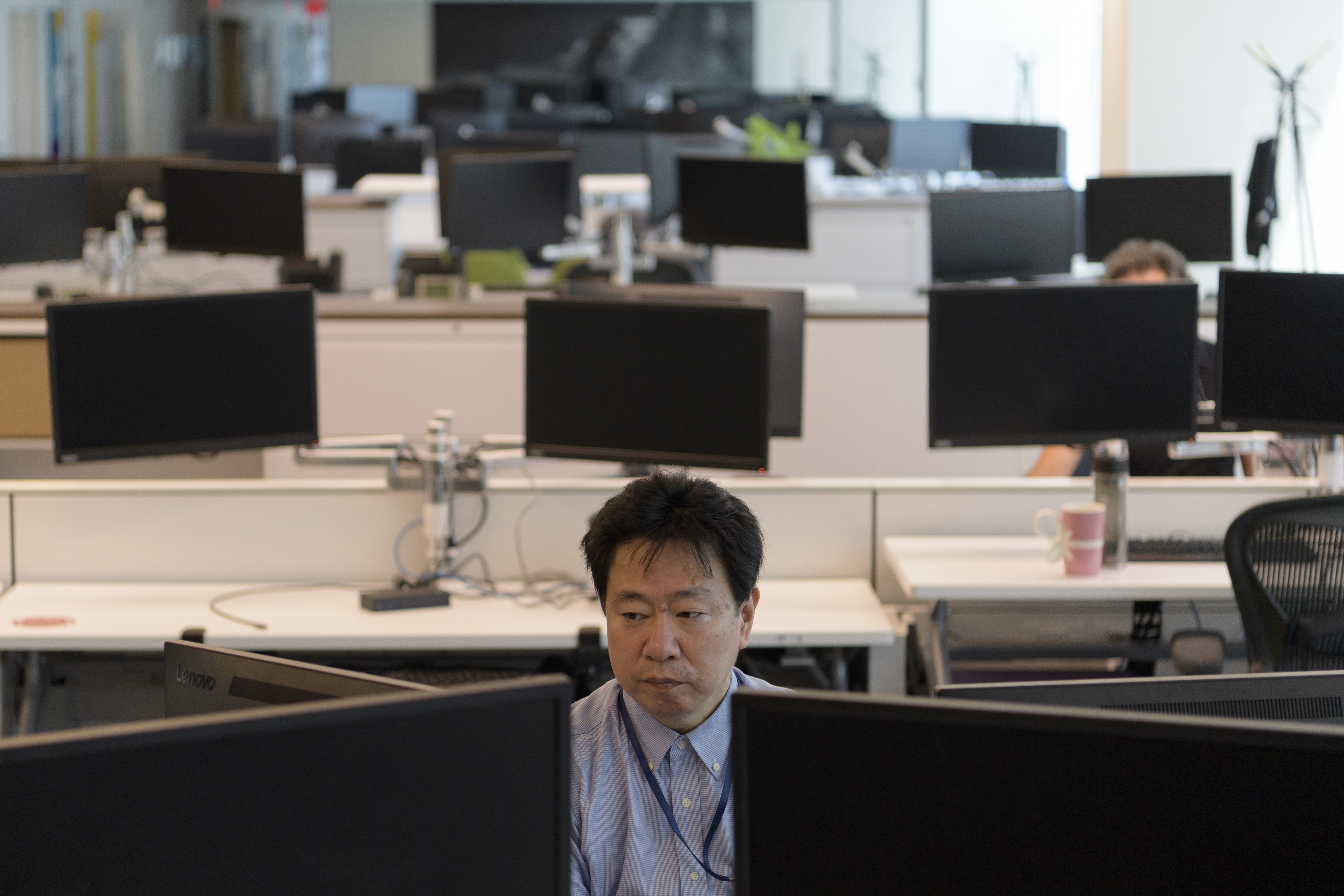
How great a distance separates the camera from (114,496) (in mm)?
2850

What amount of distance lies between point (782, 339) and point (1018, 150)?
487cm

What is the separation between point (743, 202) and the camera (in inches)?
204

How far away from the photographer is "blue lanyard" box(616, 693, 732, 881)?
1319 millimetres

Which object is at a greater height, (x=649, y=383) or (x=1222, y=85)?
(x=1222, y=85)

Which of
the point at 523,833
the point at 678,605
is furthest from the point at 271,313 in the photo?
the point at 523,833

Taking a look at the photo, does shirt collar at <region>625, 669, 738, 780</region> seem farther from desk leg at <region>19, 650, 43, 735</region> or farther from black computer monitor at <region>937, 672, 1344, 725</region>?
desk leg at <region>19, 650, 43, 735</region>

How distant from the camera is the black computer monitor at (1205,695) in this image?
1.12m

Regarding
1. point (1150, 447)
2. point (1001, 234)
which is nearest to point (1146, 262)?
point (1150, 447)

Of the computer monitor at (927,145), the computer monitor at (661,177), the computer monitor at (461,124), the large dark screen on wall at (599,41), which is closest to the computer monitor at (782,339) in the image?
the computer monitor at (661,177)

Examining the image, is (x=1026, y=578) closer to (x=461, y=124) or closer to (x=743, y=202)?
(x=743, y=202)

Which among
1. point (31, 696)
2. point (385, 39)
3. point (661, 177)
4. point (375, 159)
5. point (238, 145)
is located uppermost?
point (385, 39)

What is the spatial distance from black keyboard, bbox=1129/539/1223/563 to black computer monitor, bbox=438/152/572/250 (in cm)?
289

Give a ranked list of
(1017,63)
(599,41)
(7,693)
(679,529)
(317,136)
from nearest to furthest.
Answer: (679,529) → (7,693) → (1017,63) → (317,136) → (599,41)

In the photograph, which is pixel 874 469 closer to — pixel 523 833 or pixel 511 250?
pixel 511 250
